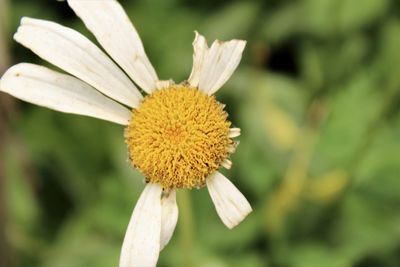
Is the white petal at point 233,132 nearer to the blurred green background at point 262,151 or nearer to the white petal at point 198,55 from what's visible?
the white petal at point 198,55

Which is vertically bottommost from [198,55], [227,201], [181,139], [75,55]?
[227,201]

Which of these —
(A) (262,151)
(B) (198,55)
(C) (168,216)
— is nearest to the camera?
(B) (198,55)

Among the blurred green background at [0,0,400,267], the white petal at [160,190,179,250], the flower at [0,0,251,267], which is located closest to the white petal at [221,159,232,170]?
the flower at [0,0,251,267]

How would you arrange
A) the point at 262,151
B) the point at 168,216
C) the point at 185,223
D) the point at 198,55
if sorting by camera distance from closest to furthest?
1. the point at 198,55
2. the point at 168,216
3. the point at 185,223
4. the point at 262,151

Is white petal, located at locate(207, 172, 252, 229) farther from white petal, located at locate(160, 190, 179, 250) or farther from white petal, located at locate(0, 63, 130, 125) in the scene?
white petal, located at locate(0, 63, 130, 125)

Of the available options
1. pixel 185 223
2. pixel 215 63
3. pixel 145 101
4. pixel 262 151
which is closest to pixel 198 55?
pixel 215 63

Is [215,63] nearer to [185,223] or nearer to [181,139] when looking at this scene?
[181,139]

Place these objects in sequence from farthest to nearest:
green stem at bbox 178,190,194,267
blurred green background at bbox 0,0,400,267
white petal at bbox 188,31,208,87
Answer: blurred green background at bbox 0,0,400,267 < green stem at bbox 178,190,194,267 < white petal at bbox 188,31,208,87
